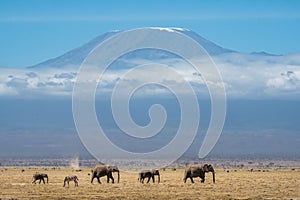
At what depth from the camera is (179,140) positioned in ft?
568

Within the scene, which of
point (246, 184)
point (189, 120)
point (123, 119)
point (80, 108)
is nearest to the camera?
point (246, 184)

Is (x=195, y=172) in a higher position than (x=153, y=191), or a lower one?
higher

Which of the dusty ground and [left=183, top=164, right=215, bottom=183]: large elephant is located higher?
[left=183, top=164, right=215, bottom=183]: large elephant

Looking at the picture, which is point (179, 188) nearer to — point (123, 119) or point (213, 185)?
point (213, 185)

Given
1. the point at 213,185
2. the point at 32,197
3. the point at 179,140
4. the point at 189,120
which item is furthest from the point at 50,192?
the point at 179,140

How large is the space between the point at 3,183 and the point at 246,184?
18502 mm

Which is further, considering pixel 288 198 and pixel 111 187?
pixel 111 187

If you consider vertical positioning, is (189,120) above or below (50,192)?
above

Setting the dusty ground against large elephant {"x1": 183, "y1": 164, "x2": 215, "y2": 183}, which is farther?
large elephant {"x1": 183, "y1": 164, "x2": 215, "y2": 183}

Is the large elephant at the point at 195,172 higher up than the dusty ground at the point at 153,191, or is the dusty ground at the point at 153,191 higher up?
the large elephant at the point at 195,172

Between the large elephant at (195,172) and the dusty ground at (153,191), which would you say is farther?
the large elephant at (195,172)

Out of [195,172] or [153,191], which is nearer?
[153,191]

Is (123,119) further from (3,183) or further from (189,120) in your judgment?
(3,183)

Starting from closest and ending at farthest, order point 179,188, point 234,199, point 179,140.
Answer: point 234,199 < point 179,188 < point 179,140
